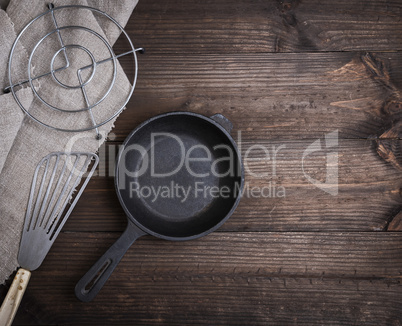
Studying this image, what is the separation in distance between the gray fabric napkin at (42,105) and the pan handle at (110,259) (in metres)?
0.14

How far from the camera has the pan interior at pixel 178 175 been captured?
0.74m

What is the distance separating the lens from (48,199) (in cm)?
72

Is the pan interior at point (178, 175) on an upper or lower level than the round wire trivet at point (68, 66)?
lower

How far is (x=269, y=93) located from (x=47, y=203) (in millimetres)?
485

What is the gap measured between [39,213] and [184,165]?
291 mm

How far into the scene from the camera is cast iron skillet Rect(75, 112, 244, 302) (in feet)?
2.43

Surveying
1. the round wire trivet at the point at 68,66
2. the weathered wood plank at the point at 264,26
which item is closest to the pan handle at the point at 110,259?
the round wire trivet at the point at 68,66

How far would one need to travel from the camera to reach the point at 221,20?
2.50 ft

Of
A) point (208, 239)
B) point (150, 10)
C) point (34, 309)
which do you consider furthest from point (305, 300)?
point (150, 10)

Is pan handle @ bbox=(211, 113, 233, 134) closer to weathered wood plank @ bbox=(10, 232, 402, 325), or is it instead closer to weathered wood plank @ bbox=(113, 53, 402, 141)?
weathered wood plank @ bbox=(113, 53, 402, 141)

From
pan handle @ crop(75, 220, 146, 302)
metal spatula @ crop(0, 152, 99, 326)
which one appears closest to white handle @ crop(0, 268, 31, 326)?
metal spatula @ crop(0, 152, 99, 326)

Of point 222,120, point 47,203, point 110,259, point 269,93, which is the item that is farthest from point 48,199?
point 269,93

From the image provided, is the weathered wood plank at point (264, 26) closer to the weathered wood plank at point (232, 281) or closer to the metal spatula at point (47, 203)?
the metal spatula at point (47, 203)

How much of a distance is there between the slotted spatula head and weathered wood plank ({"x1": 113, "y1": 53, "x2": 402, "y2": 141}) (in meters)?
0.11
